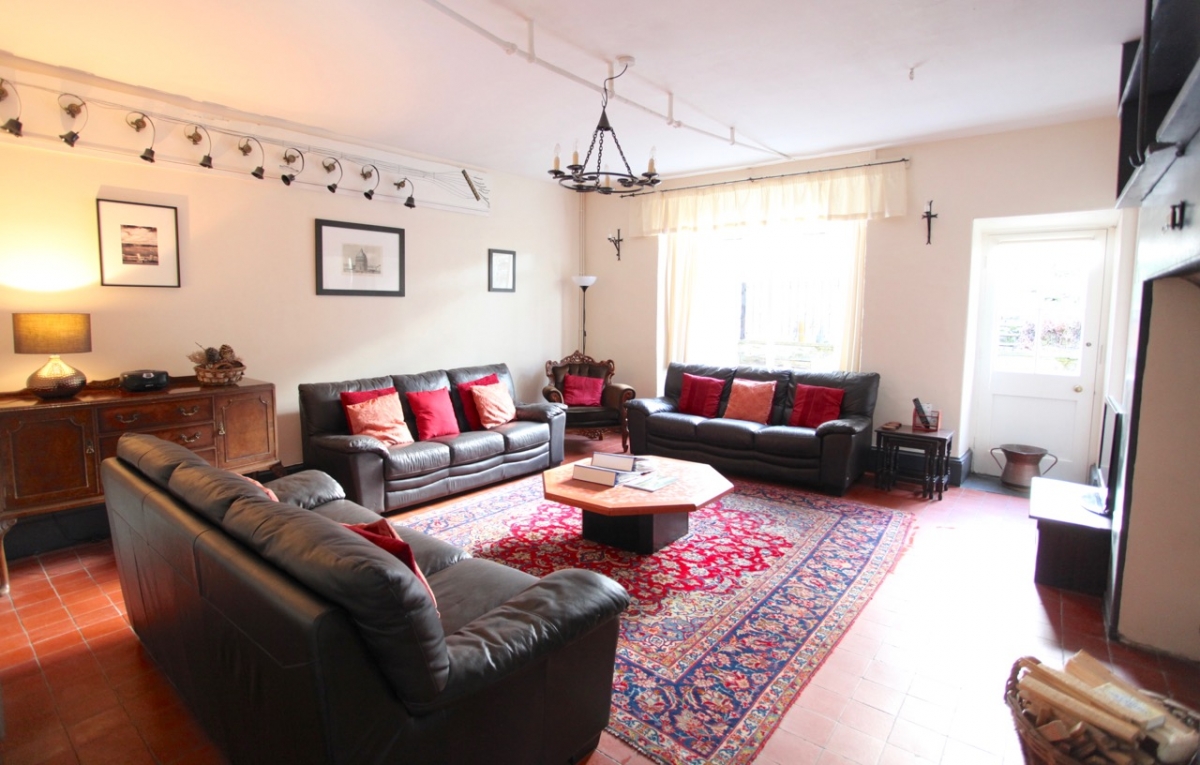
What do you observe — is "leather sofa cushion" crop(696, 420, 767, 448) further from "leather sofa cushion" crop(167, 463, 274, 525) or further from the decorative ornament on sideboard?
"leather sofa cushion" crop(167, 463, 274, 525)

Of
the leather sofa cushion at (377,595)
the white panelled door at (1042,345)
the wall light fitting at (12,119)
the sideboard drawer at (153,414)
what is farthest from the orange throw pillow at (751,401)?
the wall light fitting at (12,119)

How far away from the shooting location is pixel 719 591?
303cm

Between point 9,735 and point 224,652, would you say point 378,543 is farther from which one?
point 9,735

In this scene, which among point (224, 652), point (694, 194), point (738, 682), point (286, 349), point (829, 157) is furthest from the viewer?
point (694, 194)

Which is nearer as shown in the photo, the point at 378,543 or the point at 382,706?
the point at 382,706

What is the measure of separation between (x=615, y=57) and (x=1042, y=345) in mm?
4074

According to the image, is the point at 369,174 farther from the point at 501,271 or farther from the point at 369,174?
the point at 501,271

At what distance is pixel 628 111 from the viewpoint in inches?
160

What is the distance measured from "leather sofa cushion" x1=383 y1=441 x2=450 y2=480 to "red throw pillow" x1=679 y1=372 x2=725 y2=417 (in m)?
2.29

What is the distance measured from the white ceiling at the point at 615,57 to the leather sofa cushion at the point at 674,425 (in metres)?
2.30

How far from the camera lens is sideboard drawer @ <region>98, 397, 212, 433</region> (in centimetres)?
326

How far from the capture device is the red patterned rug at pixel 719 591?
2129 mm

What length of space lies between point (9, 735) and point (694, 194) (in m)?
5.83

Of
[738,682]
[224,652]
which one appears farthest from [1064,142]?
[224,652]
